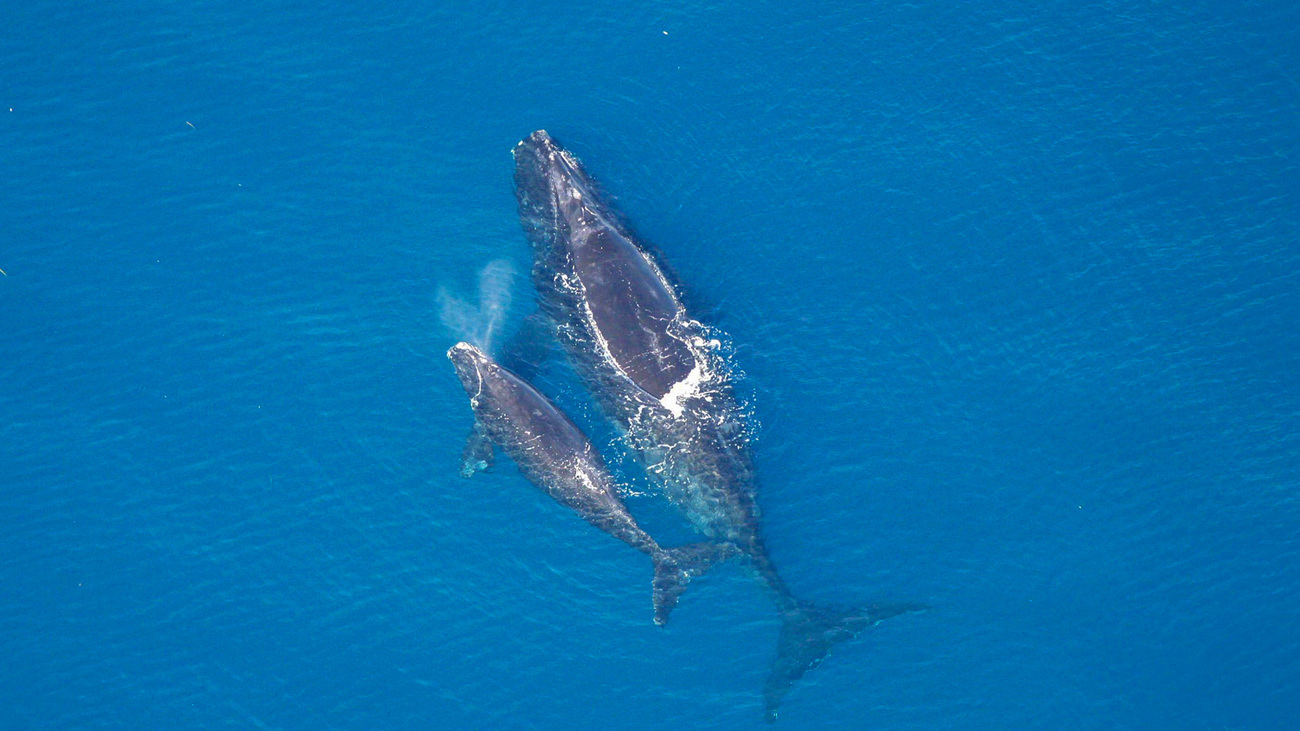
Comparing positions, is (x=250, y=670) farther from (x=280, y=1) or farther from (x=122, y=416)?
(x=280, y=1)

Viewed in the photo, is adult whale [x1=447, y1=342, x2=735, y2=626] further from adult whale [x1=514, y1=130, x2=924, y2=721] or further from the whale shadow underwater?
adult whale [x1=514, y1=130, x2=924, y2=721]

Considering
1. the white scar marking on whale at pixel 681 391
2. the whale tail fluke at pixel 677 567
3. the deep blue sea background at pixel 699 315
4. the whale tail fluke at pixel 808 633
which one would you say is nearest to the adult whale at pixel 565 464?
the whale tail fluke at pixel 677 567

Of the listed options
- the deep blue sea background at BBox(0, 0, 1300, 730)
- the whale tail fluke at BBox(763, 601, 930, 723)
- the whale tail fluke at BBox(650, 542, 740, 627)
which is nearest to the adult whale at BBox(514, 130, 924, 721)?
the whale tail fluke at BBox(763, 601, 930, 723)

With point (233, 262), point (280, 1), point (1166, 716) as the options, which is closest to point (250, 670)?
point (233, 262)

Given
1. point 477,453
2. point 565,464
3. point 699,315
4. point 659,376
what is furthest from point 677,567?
point 699,315

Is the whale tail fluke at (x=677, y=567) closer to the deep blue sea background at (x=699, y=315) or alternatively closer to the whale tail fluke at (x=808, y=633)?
the deep blue sea background at (x=699, y=315)
